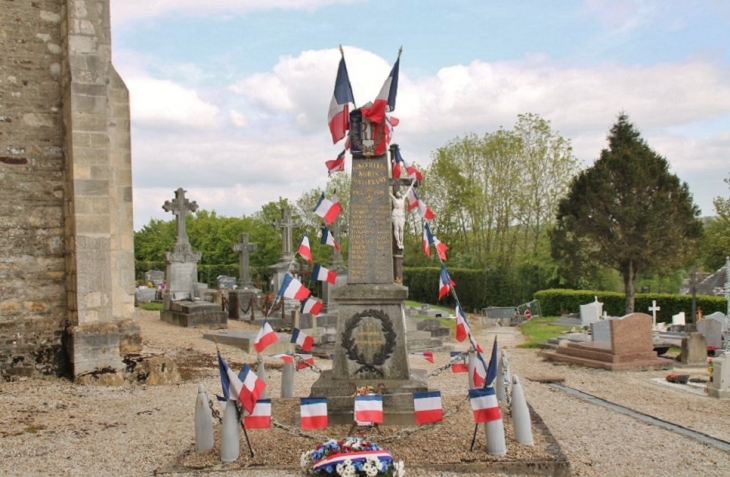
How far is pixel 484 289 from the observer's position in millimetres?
29094

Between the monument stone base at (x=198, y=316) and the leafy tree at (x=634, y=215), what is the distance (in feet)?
40.9

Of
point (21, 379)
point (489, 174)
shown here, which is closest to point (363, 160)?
point (21, 379)

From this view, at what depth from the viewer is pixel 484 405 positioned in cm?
569

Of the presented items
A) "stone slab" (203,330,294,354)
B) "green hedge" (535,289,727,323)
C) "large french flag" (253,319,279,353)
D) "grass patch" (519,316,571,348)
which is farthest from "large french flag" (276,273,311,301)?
"green hedge" (535,289,727,323)

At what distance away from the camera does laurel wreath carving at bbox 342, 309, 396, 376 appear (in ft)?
24.0

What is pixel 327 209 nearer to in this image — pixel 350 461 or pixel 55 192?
pixel 350 461

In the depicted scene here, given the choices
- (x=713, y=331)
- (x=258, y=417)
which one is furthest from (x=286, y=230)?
(x=258, y=417)

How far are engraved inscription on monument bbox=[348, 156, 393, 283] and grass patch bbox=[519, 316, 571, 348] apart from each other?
968 cm

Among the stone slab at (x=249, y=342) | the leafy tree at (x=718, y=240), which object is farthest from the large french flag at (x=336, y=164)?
the leafy tree at (x=718, y=240)

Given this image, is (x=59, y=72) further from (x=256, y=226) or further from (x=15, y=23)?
(x=256, y=226)

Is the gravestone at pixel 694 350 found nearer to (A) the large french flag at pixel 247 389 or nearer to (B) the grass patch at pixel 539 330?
(B) the grass patch at pixel 539 330

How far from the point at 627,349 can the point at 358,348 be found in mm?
7508

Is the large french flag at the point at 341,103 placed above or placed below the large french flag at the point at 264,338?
above

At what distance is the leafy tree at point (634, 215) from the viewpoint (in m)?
21.3
